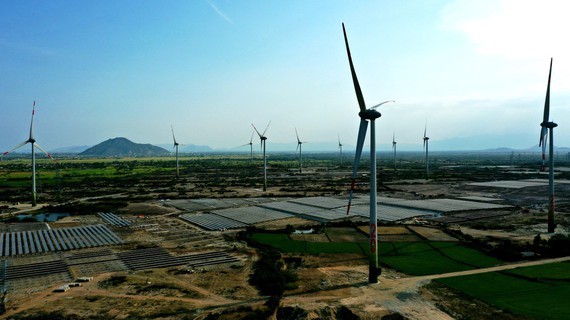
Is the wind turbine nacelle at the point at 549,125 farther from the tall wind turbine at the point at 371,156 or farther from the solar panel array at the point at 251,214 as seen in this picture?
the solar panel array at the point at 251,214

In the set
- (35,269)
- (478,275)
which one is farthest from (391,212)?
(35,269)

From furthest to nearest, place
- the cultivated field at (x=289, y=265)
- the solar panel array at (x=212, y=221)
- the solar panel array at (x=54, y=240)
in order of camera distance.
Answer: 1. the solar panel array at (x=212, y=221)
2. the solar panel array at (x=54, y=240)
3. the cultivated field at (x=289, y=265)

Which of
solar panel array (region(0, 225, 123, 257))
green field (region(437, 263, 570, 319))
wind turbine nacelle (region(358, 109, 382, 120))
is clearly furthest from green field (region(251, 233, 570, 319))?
solar panel array (region(0, 225, 123, 257))

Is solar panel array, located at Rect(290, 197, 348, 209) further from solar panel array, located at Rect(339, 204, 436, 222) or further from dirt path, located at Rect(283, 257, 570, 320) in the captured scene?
dirt path, located at Rect(283, 257, 570, 320)

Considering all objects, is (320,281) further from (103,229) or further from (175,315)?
(103,229)

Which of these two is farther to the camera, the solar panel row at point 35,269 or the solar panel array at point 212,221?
the solar panel array at point 212,221

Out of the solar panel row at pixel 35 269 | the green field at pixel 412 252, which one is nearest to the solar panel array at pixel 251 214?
the green field at pixel 412 252

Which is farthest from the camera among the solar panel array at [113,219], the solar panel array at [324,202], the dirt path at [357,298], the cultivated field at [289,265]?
the solar panel array at [324,202]

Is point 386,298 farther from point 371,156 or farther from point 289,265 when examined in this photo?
point 289,265
